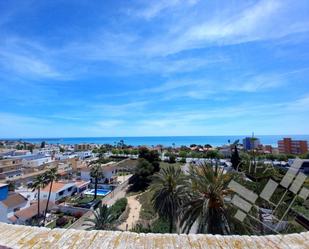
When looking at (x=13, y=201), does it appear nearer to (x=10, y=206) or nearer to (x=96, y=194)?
(x=10, y=206)

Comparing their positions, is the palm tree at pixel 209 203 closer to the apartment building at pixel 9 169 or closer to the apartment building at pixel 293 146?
the apartment building at pixel 9 169

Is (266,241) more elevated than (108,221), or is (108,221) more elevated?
(266,241)

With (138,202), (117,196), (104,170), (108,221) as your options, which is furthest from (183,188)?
(104,170)

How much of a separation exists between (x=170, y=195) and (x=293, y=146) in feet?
247

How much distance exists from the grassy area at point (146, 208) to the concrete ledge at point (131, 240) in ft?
75.3

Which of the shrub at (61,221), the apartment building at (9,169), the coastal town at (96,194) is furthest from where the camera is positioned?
the apartment building at (9,169)

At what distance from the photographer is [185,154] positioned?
231 ft

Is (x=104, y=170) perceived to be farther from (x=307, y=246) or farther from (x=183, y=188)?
(x=307, y=246)

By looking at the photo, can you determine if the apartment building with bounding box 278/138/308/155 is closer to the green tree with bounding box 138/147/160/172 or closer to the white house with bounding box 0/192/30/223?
the green tree with bounding box 138/147/160/172

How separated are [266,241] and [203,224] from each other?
6.03 m

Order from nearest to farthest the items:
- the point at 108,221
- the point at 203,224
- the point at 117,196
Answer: the point at 203,224 < the point at 108,221 < the point at 117,196

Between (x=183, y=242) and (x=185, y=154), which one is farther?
(x=185, y=154)

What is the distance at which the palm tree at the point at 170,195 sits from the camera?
15820 millimetres

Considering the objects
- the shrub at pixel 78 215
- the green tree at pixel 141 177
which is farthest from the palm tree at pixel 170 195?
the green tree at pixel 141 177
